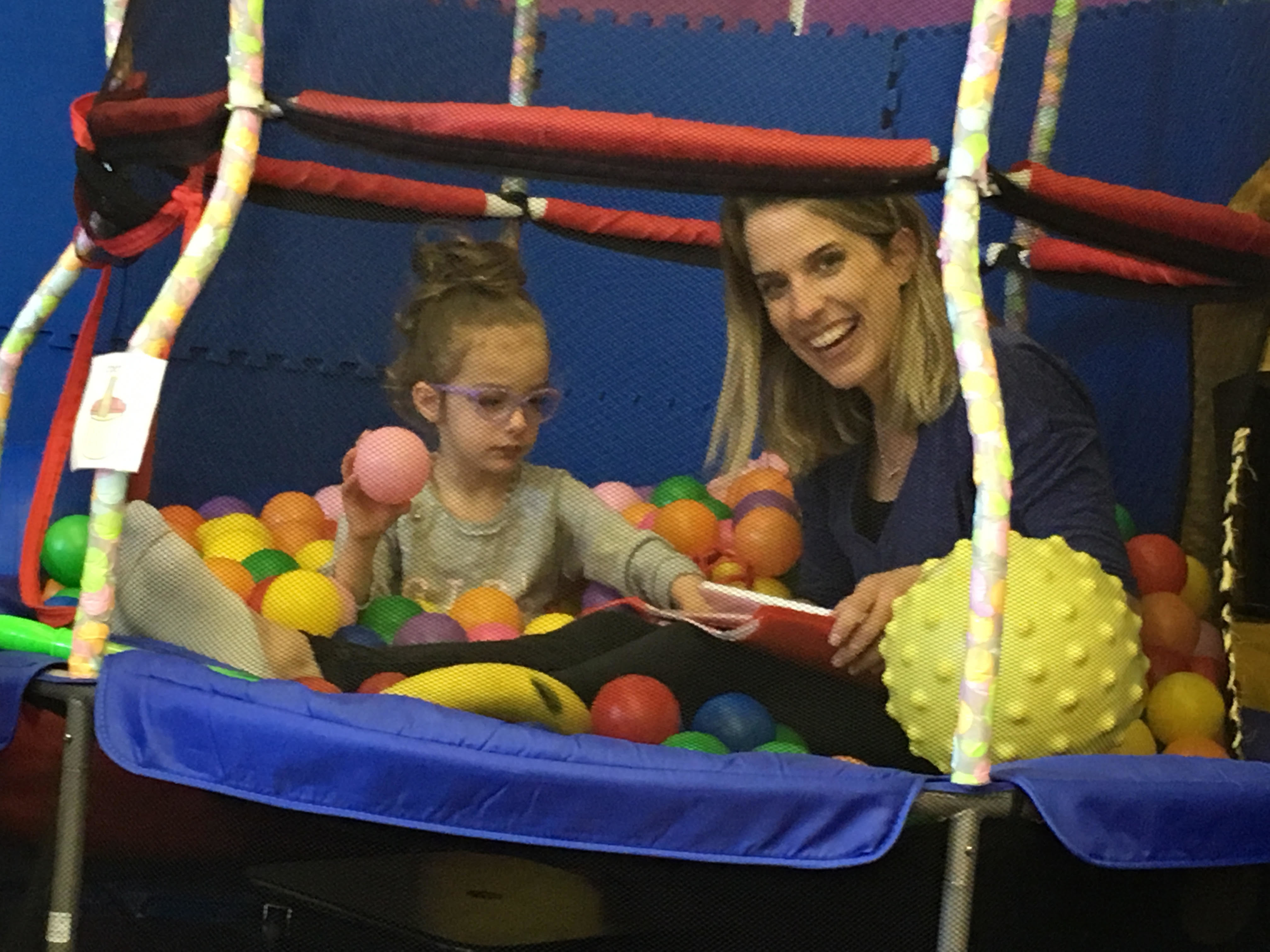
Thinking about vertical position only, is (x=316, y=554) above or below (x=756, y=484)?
below

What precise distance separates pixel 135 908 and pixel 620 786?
42cm

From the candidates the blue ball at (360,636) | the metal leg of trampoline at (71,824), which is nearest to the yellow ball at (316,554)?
the blue ball at (360,636)

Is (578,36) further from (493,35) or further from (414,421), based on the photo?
(414,421)

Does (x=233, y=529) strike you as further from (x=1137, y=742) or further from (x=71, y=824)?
(x=1137, y=742)

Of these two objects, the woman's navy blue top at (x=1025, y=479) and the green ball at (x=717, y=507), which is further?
the green ball at (x=717, y=507)

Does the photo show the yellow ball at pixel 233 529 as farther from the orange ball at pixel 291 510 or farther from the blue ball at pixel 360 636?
the blue ball at pixel 360 636

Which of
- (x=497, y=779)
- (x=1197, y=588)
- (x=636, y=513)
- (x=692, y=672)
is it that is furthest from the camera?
(x=636, y=513)

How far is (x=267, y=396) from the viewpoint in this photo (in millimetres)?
1355

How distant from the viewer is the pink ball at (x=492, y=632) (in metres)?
1.28

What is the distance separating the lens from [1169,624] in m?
1.29

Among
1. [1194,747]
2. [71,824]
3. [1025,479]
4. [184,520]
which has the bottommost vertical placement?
[71,824]

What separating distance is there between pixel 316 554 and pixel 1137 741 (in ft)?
2.49

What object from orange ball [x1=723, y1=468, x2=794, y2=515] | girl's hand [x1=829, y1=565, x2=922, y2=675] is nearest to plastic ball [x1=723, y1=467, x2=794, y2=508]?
orange ball [x1=723, y1=468, x2=794, y2=515]

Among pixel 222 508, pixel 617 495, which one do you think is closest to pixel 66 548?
pixel 222 508
